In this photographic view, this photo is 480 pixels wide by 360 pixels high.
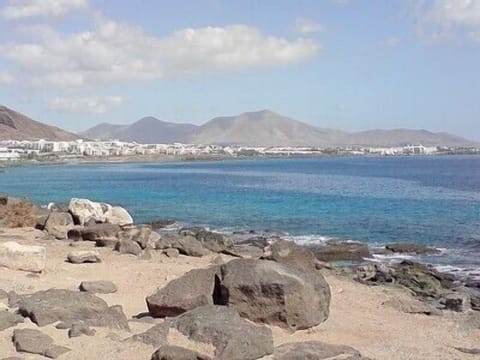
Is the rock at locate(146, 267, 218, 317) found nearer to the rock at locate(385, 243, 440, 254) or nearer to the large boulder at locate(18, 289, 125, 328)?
the large boulder at locate(18, 289, 125, 328)

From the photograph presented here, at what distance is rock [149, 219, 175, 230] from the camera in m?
36.5

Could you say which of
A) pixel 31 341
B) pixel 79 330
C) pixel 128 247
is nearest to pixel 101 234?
pixel 128 247

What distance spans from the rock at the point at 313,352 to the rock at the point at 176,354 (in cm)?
115

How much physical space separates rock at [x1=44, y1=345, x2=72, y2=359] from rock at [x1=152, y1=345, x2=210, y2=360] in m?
1.44

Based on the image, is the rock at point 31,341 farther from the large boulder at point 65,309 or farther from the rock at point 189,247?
the rock at point 189,247

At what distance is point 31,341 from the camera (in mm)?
10016

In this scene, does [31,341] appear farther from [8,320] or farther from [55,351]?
[8,320]

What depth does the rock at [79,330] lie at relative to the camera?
10.5m

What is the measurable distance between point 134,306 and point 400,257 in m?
15.2

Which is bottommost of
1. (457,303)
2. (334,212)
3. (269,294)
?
(334,212)

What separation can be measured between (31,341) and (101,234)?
47.2 feet

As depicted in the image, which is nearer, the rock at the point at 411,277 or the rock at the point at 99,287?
the rock at the point at 99,287

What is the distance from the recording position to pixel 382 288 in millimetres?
19188

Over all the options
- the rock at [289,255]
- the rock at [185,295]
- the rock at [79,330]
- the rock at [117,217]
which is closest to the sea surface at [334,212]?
the rock at [117,217]
